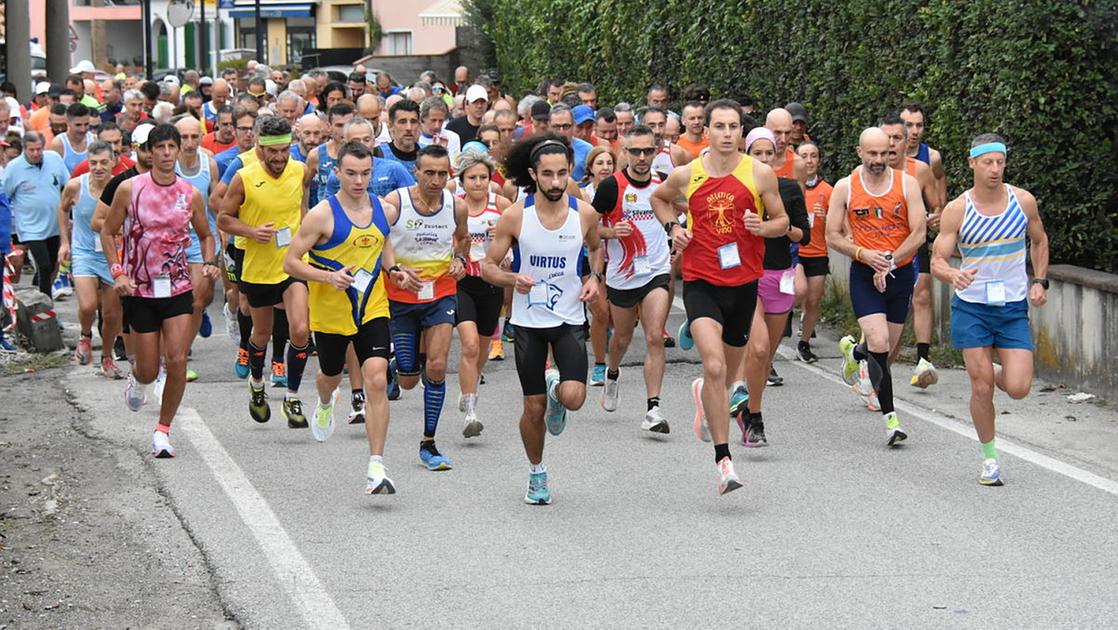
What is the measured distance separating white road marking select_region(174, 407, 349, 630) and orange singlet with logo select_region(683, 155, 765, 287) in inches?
104

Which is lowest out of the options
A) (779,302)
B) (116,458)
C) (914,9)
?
(116,458)

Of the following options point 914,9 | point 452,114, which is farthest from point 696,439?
point 452,114

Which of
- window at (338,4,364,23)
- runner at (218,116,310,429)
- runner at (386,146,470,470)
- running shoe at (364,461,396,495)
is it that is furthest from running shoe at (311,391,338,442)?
window at (338,4,364,23)

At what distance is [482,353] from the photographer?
11375 millimetres

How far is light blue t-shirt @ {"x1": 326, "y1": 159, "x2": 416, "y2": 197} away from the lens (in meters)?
11.7

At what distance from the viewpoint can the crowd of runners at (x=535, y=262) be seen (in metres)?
9.20

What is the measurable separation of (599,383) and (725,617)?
19.6 ft

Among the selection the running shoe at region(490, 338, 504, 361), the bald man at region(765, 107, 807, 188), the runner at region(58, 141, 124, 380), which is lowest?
the running shoe at region(490, 338, 504, 361)

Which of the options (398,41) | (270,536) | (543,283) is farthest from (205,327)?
(398,41)

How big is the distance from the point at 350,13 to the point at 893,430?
67369mm

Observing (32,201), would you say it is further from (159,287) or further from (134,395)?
(159,287)

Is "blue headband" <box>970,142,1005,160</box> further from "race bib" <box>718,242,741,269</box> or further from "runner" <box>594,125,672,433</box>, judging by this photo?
"runner" <box>594,125,672,433</box>

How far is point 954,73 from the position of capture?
1377cm

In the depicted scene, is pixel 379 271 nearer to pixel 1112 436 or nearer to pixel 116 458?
pixel 116 458
